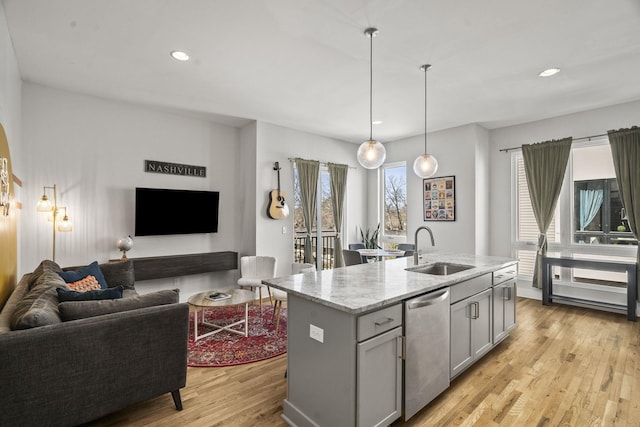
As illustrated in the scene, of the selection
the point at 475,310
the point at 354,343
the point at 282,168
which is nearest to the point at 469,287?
the point at 475,310

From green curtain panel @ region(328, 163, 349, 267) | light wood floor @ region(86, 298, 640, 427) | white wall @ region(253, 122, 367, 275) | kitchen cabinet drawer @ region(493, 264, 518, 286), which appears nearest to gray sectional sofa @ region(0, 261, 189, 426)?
light wood floor @ region(86, 298, 640, 427)

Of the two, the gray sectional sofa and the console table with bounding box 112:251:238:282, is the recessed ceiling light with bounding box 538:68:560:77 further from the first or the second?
the console table with bounding box 112:251:238:282

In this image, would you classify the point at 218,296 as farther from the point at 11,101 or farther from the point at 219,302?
the point at 11,101

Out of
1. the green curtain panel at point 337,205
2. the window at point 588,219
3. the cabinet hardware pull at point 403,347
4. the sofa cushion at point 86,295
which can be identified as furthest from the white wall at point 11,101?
the window at point 588,219

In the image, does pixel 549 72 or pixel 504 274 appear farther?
pixel 549 72

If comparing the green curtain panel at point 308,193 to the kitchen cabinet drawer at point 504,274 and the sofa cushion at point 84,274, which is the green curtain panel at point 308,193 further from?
the kitchen cabinet drawer at point 504,274

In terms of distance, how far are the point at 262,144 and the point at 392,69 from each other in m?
2.52

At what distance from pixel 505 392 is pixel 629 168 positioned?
3.75 metres

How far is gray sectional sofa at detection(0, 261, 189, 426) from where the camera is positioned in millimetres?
1646

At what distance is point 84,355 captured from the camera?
5.98 feet

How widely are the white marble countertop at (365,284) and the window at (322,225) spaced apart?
287 centimetres

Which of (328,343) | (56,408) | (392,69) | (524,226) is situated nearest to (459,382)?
(328,343)

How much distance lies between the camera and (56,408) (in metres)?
1.75

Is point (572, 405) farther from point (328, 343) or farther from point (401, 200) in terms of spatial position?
point (401, 200)
